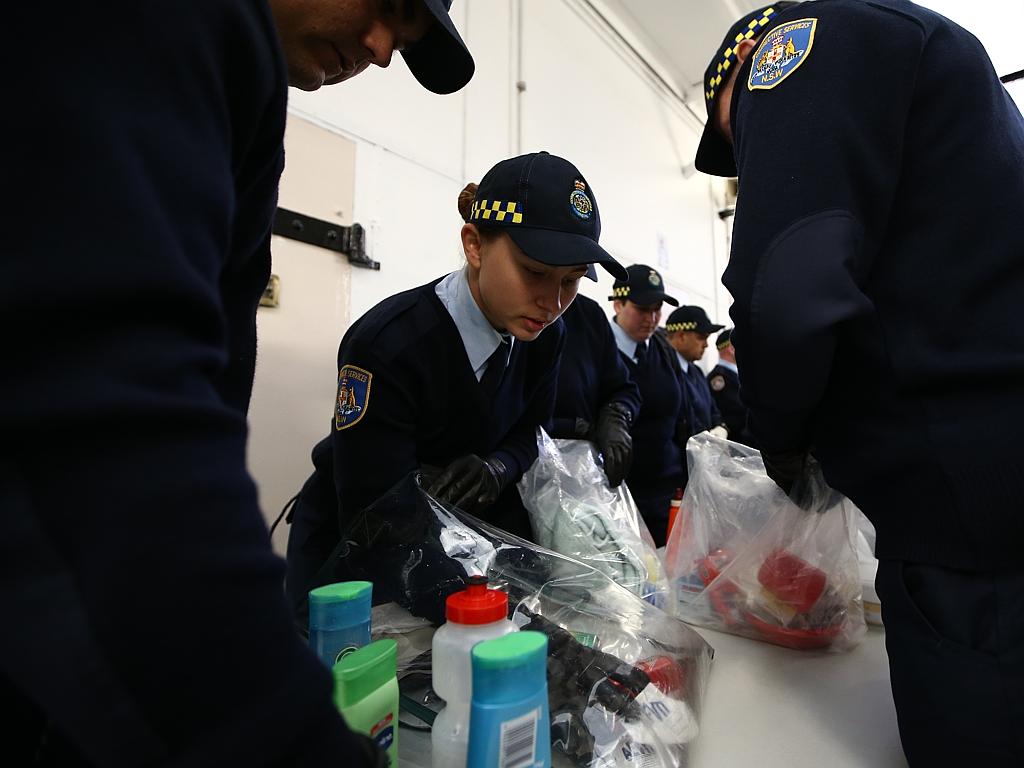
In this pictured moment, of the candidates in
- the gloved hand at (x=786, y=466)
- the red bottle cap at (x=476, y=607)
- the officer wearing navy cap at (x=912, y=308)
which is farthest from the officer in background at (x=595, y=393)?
Answer: the red bottle cap at (x=476, y=607)

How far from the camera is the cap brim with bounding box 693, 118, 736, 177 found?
2.83 ft

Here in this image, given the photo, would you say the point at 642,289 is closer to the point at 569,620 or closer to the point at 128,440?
the point at 569,620

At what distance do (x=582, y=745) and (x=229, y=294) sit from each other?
46cm

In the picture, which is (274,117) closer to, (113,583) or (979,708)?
(113,583)

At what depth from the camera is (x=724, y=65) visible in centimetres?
73

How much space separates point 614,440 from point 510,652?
106cm

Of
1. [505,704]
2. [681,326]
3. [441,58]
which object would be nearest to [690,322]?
[681,326]

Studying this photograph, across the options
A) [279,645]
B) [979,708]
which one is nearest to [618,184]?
[979,708]

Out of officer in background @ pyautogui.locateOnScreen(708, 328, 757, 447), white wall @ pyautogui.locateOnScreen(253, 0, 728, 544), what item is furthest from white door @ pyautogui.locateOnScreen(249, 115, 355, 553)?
officer in background @ pyautogui.locateOnScreen(708, 328, 757, 447)

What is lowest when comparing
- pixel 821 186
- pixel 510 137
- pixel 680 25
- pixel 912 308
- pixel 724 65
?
pixel 912 308

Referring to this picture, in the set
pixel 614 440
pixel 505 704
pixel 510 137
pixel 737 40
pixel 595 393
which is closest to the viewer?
pixel 505 704

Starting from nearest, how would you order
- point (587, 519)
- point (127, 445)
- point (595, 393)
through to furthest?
point (127, 445) < point (587, 519) < point (595, 393)

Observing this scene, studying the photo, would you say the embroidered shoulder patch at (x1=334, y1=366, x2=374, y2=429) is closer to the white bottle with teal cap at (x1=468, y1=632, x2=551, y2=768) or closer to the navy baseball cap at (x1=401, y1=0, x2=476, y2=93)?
the navy baseball cap at (x1=401, y1=0, x2=476, y2=93)

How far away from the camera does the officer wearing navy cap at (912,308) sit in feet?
1.57
